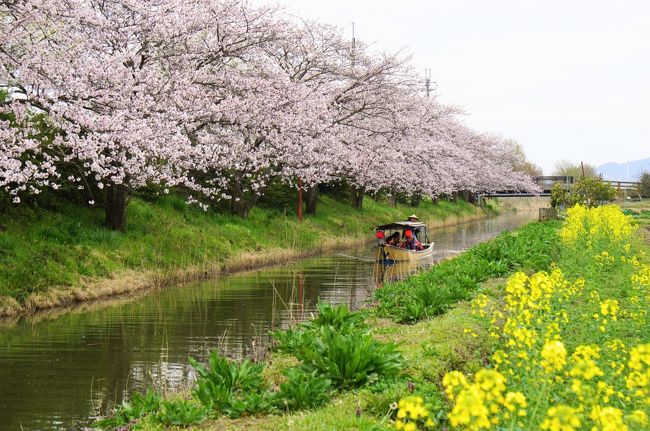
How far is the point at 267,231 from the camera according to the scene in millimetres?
32000

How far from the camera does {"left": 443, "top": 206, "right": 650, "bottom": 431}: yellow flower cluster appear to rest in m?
4.36

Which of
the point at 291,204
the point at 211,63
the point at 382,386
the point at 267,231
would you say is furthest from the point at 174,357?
the point at 291,204

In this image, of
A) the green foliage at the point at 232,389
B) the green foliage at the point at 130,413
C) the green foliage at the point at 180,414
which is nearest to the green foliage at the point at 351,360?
the green foliage at the point at 232,389

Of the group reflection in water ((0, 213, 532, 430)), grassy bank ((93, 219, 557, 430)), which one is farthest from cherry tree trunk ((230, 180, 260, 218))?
grassy bank ((93, 219, 557, 430))

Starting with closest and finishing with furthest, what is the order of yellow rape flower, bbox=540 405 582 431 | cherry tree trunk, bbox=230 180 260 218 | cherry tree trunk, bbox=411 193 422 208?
yellow rape flower, bbox=540 405 582 431 < cherry tree trunk, bbox=230 180 260 218 < cherry tree trunk, bbox=411 193 422 208

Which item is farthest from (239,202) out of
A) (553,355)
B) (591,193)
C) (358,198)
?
(591,193)

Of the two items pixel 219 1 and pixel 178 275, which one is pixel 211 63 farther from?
pixel 178 275

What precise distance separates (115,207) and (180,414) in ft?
55.4

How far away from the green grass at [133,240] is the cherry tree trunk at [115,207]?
0.36 metres

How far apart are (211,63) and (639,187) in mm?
71431

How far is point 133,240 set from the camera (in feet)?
76.7

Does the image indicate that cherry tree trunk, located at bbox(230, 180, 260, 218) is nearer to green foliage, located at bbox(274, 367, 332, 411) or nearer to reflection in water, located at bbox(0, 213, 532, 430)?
A: reflection in water, located at bbox(0, 213, 532, 430)

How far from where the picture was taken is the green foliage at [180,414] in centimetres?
768

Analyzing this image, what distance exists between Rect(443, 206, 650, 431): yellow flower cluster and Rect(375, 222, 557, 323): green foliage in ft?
4.15
